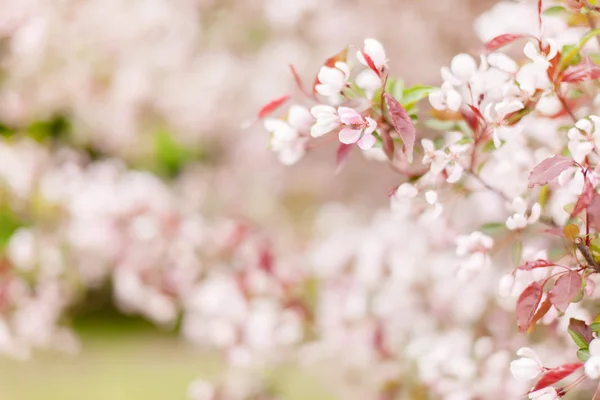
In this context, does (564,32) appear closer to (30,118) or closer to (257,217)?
(30,118)

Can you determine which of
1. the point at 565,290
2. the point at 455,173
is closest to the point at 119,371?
the point at 455,173

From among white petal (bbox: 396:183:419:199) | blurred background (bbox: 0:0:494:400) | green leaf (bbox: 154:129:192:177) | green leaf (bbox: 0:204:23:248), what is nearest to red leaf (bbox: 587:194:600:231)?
white petal (bbox: 396:183:419:199)

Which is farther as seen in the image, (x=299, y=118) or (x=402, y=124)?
(x=299, y=118)

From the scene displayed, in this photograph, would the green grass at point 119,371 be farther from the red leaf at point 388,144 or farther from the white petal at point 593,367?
the white petal at point 593,367

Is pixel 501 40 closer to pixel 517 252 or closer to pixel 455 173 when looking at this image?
pixel 455 173

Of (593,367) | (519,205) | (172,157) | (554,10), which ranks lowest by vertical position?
(593,367)

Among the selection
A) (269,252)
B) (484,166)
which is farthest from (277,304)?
(484,166)

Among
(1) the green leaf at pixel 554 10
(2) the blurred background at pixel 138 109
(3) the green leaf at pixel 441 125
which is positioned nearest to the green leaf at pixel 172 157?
(2) the blurred background at pixel 138 109
